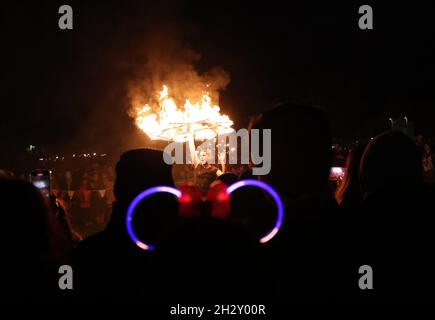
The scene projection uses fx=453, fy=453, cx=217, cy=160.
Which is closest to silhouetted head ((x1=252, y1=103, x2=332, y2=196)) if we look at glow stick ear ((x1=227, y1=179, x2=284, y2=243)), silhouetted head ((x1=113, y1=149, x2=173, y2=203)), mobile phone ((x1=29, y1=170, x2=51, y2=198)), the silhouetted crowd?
the silhouetted crowd

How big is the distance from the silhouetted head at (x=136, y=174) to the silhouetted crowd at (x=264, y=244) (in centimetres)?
18

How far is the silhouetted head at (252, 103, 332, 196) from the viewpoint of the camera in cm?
205

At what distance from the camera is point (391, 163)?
8.51 feet

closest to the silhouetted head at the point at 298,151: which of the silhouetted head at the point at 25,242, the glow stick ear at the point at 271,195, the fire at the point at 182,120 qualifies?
the glow stick ear at the point at 271,195

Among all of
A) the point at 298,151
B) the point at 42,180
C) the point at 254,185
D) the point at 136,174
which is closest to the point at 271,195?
the point at 254,185

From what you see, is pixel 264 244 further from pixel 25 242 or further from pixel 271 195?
pixel 25 242

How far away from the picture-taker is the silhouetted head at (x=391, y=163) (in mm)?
2570

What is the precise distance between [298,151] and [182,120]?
470 inches

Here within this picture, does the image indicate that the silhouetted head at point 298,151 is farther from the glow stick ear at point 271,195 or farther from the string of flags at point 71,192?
the string of flags at point 71,192

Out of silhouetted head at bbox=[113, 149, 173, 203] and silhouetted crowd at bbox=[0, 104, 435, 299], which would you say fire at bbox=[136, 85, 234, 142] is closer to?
silhouetted head at bbox=[113, 149, 173, 203]
